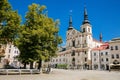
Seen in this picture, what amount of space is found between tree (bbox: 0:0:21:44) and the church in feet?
205

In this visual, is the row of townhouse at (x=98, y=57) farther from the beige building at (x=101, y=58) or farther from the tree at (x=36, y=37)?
the tree at (x=36, y=37)

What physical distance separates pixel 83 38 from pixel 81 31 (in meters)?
4.63

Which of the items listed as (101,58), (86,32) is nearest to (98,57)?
(101,58)

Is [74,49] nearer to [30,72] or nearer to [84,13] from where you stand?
[84,13]

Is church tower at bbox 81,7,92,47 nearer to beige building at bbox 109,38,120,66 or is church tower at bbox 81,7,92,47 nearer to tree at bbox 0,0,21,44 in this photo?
beige building at bbox 109,38,120,66

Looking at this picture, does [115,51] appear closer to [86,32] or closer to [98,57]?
[98,57]

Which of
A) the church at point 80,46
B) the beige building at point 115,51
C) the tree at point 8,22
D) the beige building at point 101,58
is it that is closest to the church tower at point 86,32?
Result: the church at point 80,46

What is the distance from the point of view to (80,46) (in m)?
94.8

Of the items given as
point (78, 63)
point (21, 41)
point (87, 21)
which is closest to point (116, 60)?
point (78, 63)

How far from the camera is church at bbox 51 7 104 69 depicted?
294 feet

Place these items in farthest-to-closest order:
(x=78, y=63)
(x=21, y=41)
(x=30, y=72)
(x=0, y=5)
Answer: (x=78, y=63)
(x=21, y=41)
(x=30, y=72)
(x=0, y=5)

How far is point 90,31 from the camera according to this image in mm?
95188

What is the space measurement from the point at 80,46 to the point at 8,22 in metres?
71.8

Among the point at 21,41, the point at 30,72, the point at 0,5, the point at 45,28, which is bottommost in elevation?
the point at 30,72
